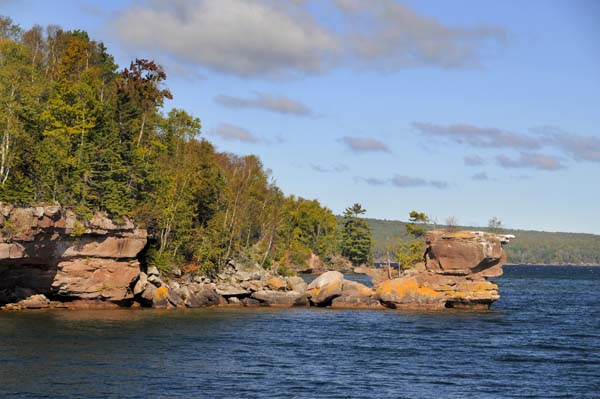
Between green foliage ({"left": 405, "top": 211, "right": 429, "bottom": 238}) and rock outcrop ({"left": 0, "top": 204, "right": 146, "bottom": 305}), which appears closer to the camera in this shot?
rock outcrop ({"left": 0, "top": 204, "right": 146, "bottom": 305})

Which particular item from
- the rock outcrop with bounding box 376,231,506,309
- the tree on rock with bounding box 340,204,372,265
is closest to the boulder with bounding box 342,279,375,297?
the rock outcrop with bounding box 376,231,506,309

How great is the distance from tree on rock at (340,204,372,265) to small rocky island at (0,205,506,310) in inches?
3883

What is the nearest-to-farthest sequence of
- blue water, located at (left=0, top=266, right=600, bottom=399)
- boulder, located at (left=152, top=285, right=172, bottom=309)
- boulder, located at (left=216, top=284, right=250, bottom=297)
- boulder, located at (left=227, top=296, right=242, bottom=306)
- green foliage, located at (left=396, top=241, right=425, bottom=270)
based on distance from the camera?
blue water, located at (left=0, top=266, right=600, bottom=399)
boulder, located at (left=152, top=285, right=172, bottom=309)
boulder, located at (left=227, top=296, right=242, bottom=306)
boulder, located at (left=216, top=284, right=250, bottom=297)
green foliage, located at (left=396, top=241, right=425, bottom=270)

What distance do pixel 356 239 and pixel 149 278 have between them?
12234 centimetres

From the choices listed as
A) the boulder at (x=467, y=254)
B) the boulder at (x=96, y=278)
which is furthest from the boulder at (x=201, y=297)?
the boulder at (x=467, y=254)

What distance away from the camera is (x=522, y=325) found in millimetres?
64188

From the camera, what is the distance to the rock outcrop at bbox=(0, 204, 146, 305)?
5528 cm

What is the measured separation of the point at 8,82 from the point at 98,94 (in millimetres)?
17598

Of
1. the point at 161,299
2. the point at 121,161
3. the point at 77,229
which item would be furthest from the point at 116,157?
the point at 161,299

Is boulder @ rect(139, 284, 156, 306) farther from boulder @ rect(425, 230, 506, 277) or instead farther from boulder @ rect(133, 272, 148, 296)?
boulder @ rect(425, 230, 506, 277)

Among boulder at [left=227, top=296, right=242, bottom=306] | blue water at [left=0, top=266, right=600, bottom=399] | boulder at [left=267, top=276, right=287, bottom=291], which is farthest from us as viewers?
boulder at [left=267, top=276, right=287, bottom=291]

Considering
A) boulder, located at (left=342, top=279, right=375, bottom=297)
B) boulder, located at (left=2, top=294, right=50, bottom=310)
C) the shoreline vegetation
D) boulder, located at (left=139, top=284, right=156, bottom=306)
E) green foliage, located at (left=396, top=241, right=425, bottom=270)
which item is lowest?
boulder, located at (left=2, top=294, right=50, bottom=310)

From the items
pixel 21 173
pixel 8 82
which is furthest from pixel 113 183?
pixel 8 82

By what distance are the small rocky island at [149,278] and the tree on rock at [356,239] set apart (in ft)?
324
